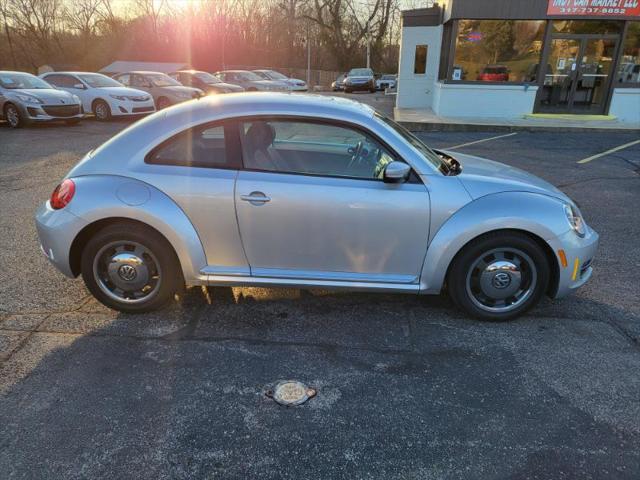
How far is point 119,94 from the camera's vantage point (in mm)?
14891

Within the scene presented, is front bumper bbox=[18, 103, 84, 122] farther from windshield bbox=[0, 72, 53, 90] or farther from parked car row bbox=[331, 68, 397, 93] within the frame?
parked car row bbox=[331, 68, 397, 93]

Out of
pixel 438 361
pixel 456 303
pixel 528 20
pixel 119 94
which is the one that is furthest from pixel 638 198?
pixel 119 94

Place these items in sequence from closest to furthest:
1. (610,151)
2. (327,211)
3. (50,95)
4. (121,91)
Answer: (327,211) → (610,151) → (50,95) → (121,91)

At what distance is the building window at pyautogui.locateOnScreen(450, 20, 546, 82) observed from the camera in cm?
1500

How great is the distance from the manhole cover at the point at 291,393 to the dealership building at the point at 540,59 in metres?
14.9

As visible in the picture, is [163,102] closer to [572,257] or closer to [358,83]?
[572,257]

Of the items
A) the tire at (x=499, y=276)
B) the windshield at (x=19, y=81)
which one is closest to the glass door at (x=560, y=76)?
the tire at (x=499, y=276)

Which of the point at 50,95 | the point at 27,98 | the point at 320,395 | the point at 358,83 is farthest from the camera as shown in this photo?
the point at 358,83

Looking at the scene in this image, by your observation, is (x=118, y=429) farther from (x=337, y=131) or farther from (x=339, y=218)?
(x=337, y=131)

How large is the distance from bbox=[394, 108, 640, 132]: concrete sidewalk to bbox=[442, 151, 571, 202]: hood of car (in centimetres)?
1088

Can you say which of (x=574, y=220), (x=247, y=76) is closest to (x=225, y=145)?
(x=574, y=220)

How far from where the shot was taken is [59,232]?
11.1 ft

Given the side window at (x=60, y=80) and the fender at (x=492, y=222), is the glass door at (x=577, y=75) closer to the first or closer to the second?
the fender at (x=492, y=222)

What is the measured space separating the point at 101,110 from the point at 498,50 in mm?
13069
